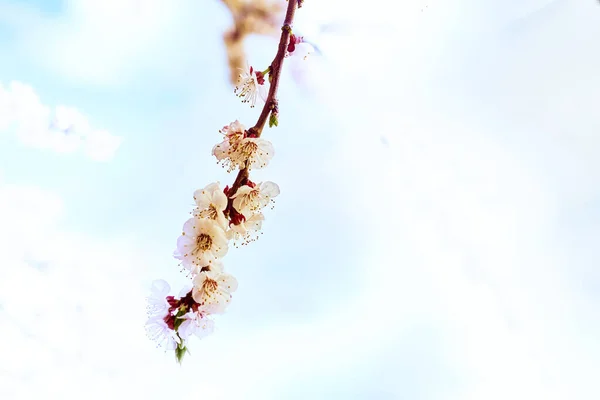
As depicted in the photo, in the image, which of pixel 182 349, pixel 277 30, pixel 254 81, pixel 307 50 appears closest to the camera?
pixel 182 349

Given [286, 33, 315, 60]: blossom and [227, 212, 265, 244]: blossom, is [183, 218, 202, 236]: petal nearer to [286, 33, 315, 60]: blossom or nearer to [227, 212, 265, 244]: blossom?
[227, 212, 265, 244]: blossom

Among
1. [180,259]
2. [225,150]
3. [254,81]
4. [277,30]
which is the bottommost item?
[180,259]

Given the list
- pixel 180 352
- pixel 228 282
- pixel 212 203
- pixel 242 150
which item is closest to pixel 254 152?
pixel 242 150

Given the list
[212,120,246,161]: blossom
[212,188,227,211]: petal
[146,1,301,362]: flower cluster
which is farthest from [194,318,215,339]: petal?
[212,120,246,161]: blossom

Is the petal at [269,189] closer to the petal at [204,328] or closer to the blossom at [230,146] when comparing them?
the blossom at [230,146]

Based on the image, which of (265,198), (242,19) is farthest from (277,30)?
(265,198)

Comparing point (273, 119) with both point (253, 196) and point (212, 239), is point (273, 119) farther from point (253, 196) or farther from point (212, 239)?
point (212, 239)

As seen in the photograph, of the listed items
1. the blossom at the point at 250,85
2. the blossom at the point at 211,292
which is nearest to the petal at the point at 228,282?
the blossom at the point at 211,292

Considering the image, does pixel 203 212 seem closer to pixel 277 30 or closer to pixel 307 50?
pixel 307 50
